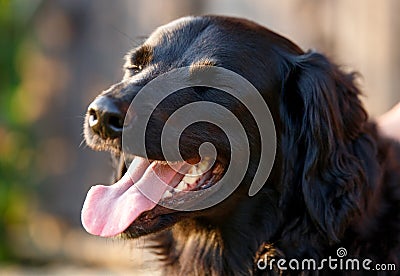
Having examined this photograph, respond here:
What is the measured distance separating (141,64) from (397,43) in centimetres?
271

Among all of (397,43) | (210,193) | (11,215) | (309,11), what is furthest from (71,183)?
(210,193)

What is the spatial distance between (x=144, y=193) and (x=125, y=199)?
0.08 meters

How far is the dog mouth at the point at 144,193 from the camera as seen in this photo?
302cm

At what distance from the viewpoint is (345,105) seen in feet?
10.5

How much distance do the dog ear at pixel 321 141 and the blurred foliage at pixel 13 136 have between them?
4593 millimetres

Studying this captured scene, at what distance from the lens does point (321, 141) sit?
310 cm

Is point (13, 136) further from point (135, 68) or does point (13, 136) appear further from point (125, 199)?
point (125, 199)

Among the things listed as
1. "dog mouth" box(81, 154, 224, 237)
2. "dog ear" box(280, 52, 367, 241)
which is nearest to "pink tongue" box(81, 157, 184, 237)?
"dog mouth" box(81, 154, 224, 237)

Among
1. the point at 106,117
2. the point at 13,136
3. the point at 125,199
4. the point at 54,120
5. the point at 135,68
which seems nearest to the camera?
the point at 106,117

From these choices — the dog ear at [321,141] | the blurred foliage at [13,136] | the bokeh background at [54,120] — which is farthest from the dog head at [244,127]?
the blurred foliage at [13,136]

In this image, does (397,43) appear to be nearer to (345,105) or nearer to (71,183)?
(345,105)

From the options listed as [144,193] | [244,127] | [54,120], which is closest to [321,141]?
[244,127]

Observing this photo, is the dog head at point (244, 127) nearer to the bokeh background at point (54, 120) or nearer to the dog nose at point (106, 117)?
the dog nose at point (106, 117)

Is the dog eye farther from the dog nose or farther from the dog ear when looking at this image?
the dog ear
